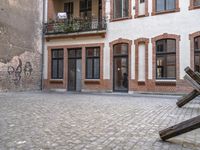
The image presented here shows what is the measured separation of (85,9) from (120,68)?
6.36 m

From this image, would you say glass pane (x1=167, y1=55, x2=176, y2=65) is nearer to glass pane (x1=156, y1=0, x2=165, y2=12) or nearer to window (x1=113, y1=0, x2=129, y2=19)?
glass pane (x1=156, y1=0, x2=165, y2=12)

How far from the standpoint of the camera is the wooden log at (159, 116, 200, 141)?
14.6 ft

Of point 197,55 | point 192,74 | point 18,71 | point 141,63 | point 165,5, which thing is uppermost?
point 165,5

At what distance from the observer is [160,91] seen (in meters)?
17.9

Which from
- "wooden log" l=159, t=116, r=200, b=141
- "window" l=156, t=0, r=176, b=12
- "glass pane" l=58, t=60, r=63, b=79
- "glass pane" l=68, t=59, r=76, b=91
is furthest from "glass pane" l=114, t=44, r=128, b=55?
"wooden log" l=159, t=116, r=200, b=141

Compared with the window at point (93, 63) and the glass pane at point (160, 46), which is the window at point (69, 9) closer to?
the window at point (93, 63)

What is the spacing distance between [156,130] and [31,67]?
1709 cm

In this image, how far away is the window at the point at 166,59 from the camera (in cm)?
1767

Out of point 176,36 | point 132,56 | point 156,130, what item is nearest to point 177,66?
point 176,36

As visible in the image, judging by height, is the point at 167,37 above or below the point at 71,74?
above

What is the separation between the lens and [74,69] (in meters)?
22.1

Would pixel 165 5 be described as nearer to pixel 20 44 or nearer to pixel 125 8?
pixel 125 8

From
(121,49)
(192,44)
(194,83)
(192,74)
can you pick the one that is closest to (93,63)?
(121,49)

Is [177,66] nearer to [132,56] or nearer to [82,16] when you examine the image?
[132,56]
